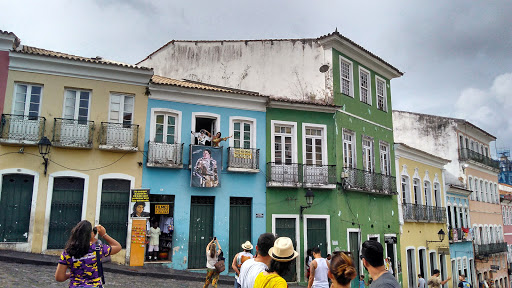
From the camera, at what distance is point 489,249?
31766mm

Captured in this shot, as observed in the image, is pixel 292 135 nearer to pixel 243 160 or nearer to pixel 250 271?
pixel 243 160

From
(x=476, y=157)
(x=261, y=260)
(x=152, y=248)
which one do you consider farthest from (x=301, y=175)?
(x=476, y=157)

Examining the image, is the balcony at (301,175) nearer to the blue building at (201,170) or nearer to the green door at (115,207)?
the blue building at (201,170)

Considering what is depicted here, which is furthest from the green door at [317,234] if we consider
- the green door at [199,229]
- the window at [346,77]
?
the window at [346,77]

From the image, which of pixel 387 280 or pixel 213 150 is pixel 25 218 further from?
pixel 387 280

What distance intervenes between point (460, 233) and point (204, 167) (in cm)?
2023

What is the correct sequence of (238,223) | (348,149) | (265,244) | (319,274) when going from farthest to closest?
(348,149) < (238,223) < (319,274) < (265,244)

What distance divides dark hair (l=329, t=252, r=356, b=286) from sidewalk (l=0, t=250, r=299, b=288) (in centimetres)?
989

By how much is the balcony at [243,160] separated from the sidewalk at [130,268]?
3879 mm

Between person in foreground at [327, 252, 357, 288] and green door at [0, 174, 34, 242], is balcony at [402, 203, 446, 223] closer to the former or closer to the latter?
green door at [0, 174, 34, 242]

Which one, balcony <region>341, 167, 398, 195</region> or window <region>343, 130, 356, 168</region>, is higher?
window <region>343, 130, 356, 168</region>

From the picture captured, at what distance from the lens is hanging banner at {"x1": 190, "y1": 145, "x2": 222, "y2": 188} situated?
1495cm

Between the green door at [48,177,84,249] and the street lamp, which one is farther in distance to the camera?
the green door at [48,177,84,249]

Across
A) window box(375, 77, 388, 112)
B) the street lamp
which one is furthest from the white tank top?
window box(375, 77, 388, 112)
